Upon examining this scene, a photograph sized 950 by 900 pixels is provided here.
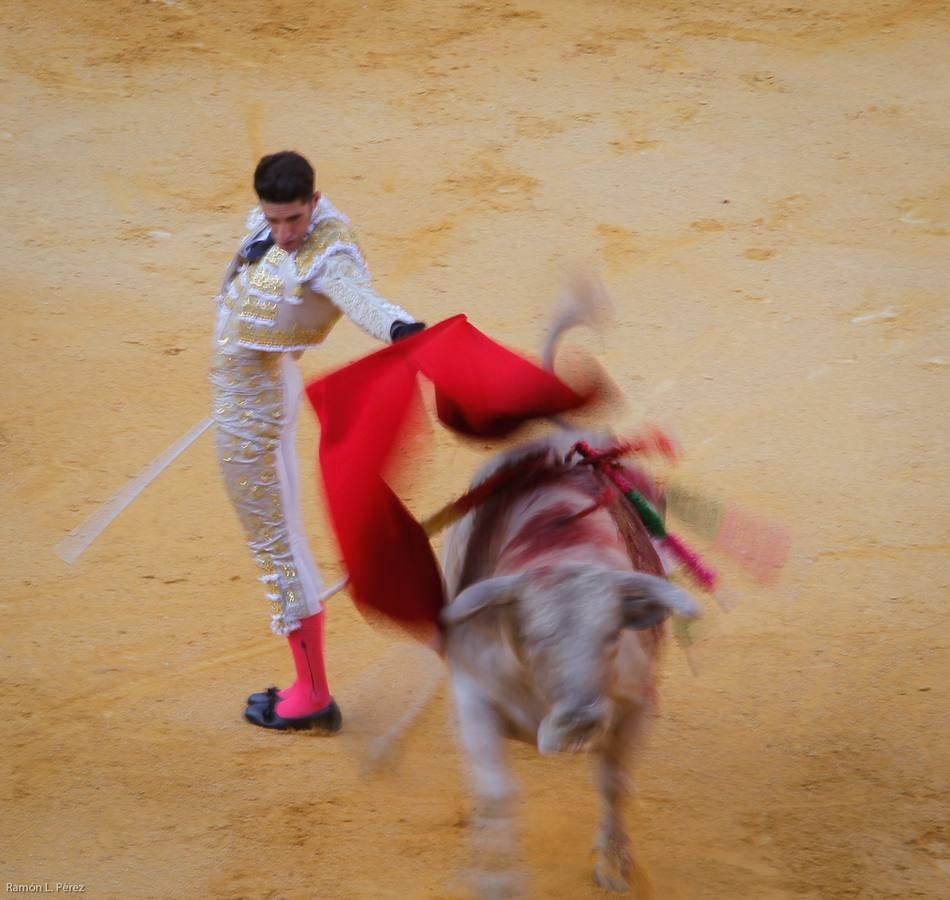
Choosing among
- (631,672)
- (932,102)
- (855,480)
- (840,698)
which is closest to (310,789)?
(631,672)

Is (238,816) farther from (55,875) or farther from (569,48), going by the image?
(569,48)

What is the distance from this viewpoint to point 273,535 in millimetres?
4391

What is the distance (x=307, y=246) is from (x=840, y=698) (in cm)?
240

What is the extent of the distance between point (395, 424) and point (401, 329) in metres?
0.26

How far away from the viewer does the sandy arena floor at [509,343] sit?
420cm

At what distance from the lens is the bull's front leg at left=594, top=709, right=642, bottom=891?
3.63 metres

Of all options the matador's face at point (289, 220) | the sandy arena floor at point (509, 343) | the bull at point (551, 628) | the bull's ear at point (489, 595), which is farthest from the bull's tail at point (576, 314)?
the sandy arena floor at point (509, 343)

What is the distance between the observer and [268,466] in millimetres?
4297

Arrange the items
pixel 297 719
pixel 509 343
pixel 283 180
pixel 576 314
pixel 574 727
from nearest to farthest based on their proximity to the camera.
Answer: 1. pixel 574 727
2. pixel 283 180
3. pixel 576 314
4. pixel 297 719
5. pixel 509 343

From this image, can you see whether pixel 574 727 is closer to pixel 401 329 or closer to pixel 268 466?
pixel 401 329

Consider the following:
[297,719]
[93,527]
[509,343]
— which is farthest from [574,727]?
[509,343]

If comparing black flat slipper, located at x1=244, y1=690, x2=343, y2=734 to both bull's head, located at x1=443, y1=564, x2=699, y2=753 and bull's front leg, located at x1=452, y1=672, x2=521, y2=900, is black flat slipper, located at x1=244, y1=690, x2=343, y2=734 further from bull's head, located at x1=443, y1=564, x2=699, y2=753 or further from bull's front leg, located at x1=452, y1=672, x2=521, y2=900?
bull's head, located at x1=443, y1=564, x2=699, y2=753

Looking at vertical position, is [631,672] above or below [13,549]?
above

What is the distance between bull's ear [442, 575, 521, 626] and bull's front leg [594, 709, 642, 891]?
692mm
